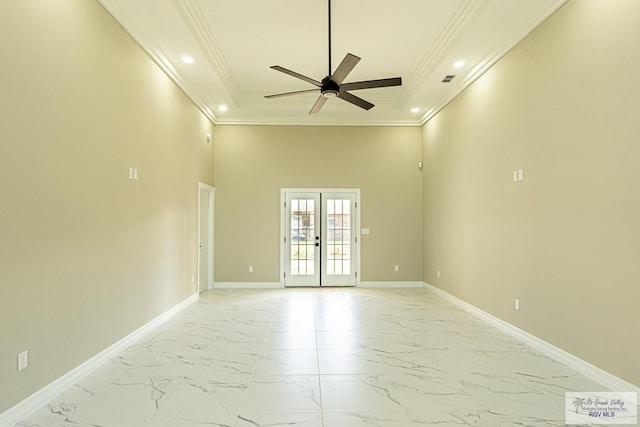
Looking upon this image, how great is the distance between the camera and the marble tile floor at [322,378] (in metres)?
2.40

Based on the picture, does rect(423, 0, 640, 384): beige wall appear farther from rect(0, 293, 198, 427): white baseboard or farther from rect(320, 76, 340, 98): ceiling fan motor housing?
rect(0, 293, 198, 427): white baseboard

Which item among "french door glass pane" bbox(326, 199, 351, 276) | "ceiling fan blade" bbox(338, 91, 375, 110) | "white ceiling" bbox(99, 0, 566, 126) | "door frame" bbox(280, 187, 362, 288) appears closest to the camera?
"white ceiling" bbox(99, 0, 566, 126)

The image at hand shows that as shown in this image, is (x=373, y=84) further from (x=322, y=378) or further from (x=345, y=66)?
(x=322, y=378)

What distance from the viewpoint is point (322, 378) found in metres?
3.01

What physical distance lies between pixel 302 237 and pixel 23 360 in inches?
209

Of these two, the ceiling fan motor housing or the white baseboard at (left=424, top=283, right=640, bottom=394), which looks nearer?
the white baseboard at (left=424, top=283, right=640, bottom=394)

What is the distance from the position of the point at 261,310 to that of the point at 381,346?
225 cm

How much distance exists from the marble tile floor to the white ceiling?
3340 mm

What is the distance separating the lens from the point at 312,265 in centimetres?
745

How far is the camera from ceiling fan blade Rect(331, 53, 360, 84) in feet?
10.7

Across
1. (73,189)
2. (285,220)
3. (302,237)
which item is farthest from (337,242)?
(73,189)

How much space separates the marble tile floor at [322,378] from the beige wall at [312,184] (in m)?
2.51

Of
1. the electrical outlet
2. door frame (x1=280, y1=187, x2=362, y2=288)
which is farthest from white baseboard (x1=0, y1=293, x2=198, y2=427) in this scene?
door frame (x1=280, y1=187, x2=362, y2=288)

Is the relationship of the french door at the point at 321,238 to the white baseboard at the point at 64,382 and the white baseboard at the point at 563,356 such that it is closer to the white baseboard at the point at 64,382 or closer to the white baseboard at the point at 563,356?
the white baseboard at the point at 563,356
